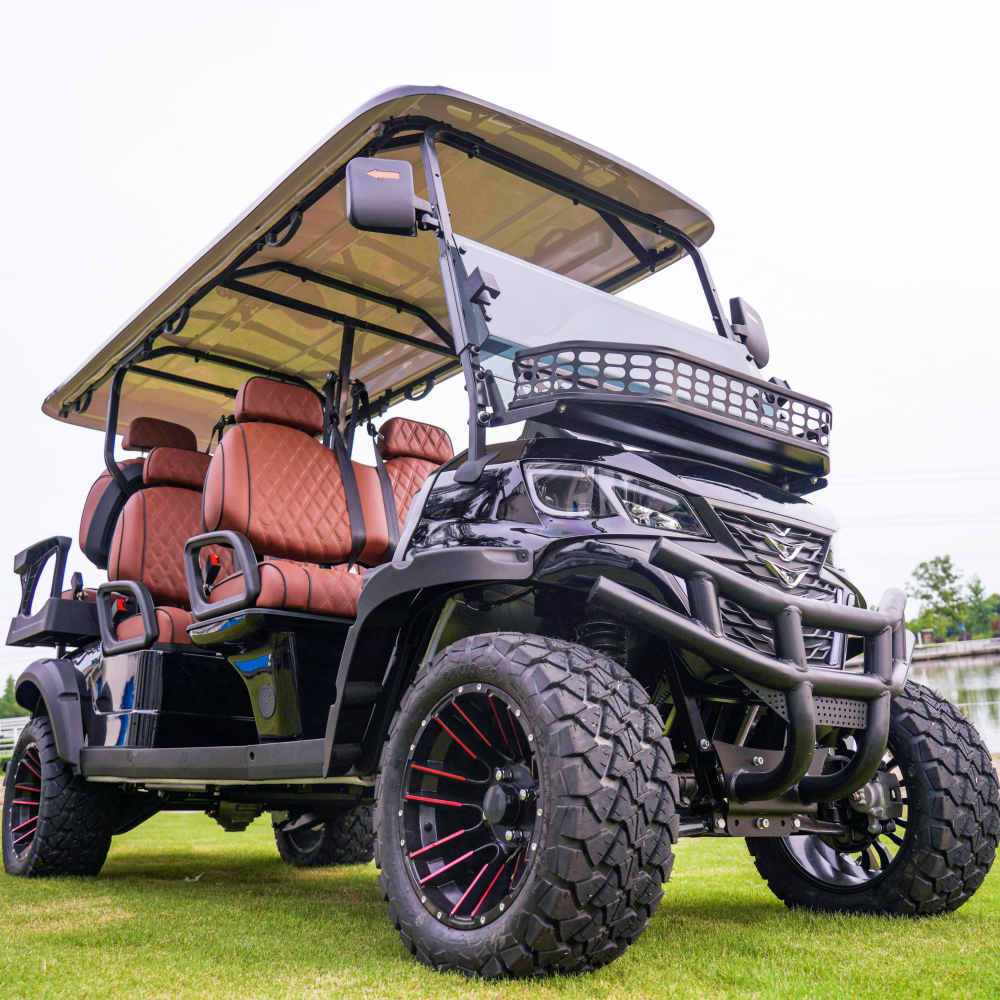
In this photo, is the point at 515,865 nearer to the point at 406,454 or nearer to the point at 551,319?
the point at 551,319

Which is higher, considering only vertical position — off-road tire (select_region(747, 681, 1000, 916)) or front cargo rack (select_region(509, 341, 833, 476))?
front cargo rack (select_region(509, 341, 833, 476))

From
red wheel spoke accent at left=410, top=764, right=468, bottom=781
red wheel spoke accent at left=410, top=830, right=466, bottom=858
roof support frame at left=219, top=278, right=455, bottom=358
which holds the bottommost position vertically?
red wheel spoke accent at left=410, top=830, right=466, bottom=858

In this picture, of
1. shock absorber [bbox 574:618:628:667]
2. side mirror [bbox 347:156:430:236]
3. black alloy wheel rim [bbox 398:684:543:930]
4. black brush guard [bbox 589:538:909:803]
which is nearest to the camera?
black brush guard [bbox 589:538:909:803]

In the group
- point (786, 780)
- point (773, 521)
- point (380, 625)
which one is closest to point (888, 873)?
point (786, 780)

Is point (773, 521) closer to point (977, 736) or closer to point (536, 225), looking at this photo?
point (977, 736)

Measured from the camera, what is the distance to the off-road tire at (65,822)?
503 centimetres

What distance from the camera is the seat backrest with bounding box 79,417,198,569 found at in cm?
568

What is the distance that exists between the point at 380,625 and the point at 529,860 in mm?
962

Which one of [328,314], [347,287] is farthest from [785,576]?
[328,314]

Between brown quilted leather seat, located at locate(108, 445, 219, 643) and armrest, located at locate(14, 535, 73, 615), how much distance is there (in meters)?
0.47

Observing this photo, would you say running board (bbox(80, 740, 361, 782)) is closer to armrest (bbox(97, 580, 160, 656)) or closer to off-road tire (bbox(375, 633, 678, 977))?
armrest (bbox(97, 580, 160, 656))

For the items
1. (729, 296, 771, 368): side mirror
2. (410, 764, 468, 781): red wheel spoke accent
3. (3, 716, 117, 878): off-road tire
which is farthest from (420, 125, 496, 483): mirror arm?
(3, 716, 117, 878): off-road tire

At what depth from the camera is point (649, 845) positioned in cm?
231

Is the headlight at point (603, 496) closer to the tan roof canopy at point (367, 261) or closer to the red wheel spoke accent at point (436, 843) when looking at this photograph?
the red wheel spoke accent at point (436, 843)
